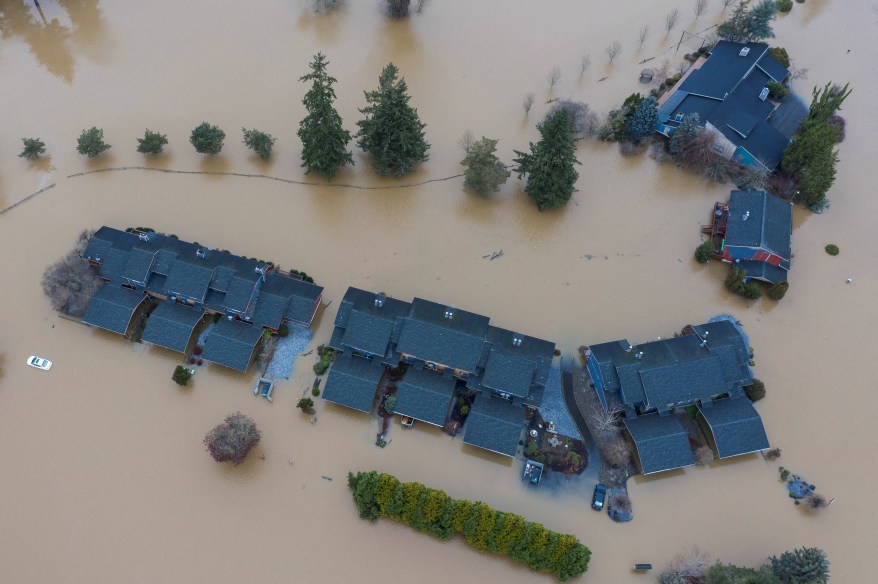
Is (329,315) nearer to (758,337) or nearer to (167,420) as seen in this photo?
(167,420)

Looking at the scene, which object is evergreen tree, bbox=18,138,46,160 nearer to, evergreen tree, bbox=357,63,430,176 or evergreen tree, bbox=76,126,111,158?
evergreen tree, bbox=76,126,111,158

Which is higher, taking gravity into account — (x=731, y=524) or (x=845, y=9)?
(x=845, y=9)

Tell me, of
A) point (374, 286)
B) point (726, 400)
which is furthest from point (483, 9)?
point (726, 400)

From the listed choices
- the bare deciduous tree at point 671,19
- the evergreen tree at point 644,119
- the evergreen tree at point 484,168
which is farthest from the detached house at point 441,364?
the bare deciduous tree at point 671,19

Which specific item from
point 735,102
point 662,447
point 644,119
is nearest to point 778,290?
point 662,447

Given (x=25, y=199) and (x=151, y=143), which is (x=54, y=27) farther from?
(x=151, y=143)

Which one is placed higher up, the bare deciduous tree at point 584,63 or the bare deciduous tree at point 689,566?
the bare deciduous tree at point 584,63

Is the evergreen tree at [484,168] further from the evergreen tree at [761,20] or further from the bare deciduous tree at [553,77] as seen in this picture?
the evergreen tree at [761,20]
